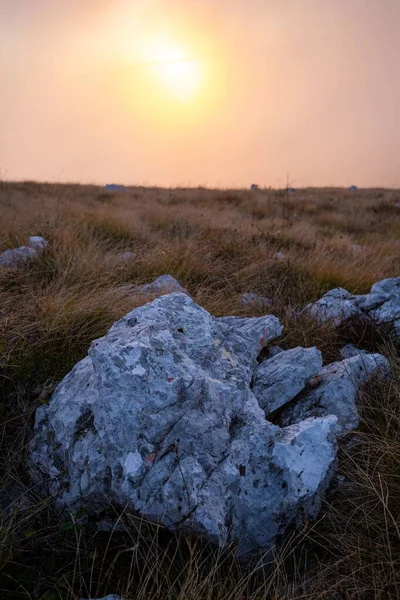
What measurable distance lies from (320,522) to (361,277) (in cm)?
346

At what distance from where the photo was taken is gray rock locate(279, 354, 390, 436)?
2.20 meters

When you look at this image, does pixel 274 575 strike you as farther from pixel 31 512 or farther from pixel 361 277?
pixel 361 277

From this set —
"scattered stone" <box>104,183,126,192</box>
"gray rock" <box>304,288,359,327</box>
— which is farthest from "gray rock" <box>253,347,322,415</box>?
"scattered stone" <box>104,183,126,192</box>

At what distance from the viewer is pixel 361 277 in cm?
468

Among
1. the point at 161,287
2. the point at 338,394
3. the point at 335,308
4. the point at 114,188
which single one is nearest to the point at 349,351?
the point at 335,308

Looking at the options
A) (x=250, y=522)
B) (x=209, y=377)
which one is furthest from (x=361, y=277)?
(x=250, y=522)

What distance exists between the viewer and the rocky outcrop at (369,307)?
3.27m

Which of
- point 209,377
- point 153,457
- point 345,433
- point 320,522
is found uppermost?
point 209,377

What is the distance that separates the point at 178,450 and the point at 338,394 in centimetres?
105

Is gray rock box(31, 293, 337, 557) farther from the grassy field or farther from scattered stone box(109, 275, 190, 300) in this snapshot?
scattered stone box(109, 275, 190, 300)

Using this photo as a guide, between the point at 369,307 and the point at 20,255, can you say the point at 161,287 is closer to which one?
the point at 20,255

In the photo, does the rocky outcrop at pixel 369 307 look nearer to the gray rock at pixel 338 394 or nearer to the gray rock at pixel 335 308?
the gray rock at pixel 335 308

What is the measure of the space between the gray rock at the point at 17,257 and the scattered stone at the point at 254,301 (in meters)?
2.11

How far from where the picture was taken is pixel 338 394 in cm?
227
